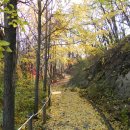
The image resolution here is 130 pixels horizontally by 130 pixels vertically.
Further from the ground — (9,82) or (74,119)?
(9,82)

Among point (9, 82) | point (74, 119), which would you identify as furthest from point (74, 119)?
point (9, 82)

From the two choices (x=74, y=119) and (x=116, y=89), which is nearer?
(x=74, y=119)

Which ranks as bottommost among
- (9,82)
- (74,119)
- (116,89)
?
(74,119)

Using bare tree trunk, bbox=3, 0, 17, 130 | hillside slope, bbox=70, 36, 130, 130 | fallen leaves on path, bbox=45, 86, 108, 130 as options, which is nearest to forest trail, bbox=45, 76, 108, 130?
fallen leaves on path, bbox=45, 86, 108, 130

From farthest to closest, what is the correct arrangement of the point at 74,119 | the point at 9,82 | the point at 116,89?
the point at 116,89
the point at 74,119
the point at 9,82

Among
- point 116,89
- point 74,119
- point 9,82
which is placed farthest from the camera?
point 116,89

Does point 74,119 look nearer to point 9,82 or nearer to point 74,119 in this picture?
point 74,119

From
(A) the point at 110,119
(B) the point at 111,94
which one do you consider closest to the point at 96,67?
(B) the point at 111,94

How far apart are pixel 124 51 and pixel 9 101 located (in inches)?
594

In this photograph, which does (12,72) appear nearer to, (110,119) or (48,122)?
(48,122)

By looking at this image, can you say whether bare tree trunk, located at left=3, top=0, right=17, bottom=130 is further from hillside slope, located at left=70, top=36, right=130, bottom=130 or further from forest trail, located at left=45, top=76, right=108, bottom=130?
hillside slope, located at left=70, top=36, right=130, bottom=130

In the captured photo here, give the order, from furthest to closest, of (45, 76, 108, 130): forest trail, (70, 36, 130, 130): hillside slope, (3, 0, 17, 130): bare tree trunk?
(70, 36, 130, 130): hillside slope → (45, 76, 108, 130): forest trail → (3, 0, 17, 130): bare tree trunk

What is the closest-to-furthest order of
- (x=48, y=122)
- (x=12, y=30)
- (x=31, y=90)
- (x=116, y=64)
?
(x=12, y=30), (x=48, y=122), (x=31, y=90), (x=116, y=64)

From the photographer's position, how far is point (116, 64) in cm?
2052
